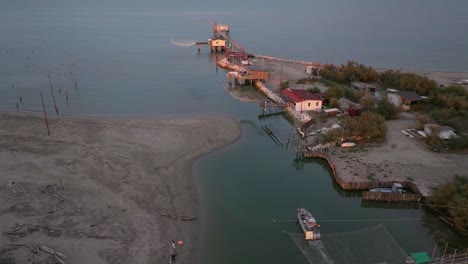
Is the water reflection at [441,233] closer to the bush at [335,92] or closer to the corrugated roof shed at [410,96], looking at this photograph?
the corrugated roof shed at [410,96]

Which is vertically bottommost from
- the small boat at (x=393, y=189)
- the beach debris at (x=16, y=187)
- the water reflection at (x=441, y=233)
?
the water reflection at (x=441, y=233)

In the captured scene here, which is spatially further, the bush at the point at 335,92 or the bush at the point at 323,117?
the bush at the point at 335,92

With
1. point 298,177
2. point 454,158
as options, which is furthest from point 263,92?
point 454,158

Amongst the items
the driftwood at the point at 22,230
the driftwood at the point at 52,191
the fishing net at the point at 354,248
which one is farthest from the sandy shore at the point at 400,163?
the driftwood at the point at 22,230

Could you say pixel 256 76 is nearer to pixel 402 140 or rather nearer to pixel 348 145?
pixel 348 145

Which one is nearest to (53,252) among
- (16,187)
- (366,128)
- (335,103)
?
(16,187)

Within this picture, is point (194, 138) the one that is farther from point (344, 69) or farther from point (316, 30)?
point (316, 30)
